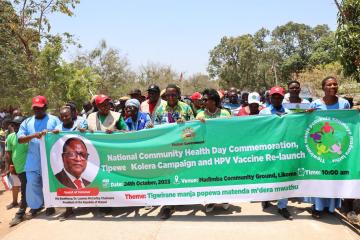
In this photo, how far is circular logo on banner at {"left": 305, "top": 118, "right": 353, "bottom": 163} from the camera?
4.98m

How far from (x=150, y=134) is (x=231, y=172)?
4.06ft

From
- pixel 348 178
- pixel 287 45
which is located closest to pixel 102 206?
pixel 348 178

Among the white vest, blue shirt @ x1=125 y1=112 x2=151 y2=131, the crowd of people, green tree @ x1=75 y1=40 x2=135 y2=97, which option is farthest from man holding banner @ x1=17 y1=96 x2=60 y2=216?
green tree @ x1=75 y1=40 x2=135 y2=97

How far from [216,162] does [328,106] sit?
5.56ft

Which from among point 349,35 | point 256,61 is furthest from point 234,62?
point 349,35

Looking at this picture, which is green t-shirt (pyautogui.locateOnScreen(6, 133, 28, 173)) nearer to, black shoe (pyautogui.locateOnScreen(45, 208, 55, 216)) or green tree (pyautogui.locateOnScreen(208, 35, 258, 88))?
black shoe (pyautogui.locateOnScreen(45, 208, 55, 216))

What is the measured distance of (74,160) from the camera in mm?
5812

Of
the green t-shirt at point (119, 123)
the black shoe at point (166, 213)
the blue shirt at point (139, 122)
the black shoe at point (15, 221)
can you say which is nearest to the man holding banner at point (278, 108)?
the black shoe at point (166, 213)

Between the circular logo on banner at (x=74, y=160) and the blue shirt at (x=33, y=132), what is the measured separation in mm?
326

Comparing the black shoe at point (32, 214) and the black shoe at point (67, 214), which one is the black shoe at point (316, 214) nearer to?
the black shoe at point (67, 214)

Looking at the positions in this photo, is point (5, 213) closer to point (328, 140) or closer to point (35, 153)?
point (35, 153)

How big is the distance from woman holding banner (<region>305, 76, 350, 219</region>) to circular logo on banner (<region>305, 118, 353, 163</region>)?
0.95 feet

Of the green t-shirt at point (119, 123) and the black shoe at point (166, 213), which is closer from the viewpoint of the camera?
the black shoe at point (166, 213)

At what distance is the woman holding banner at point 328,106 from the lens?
16.8ft
